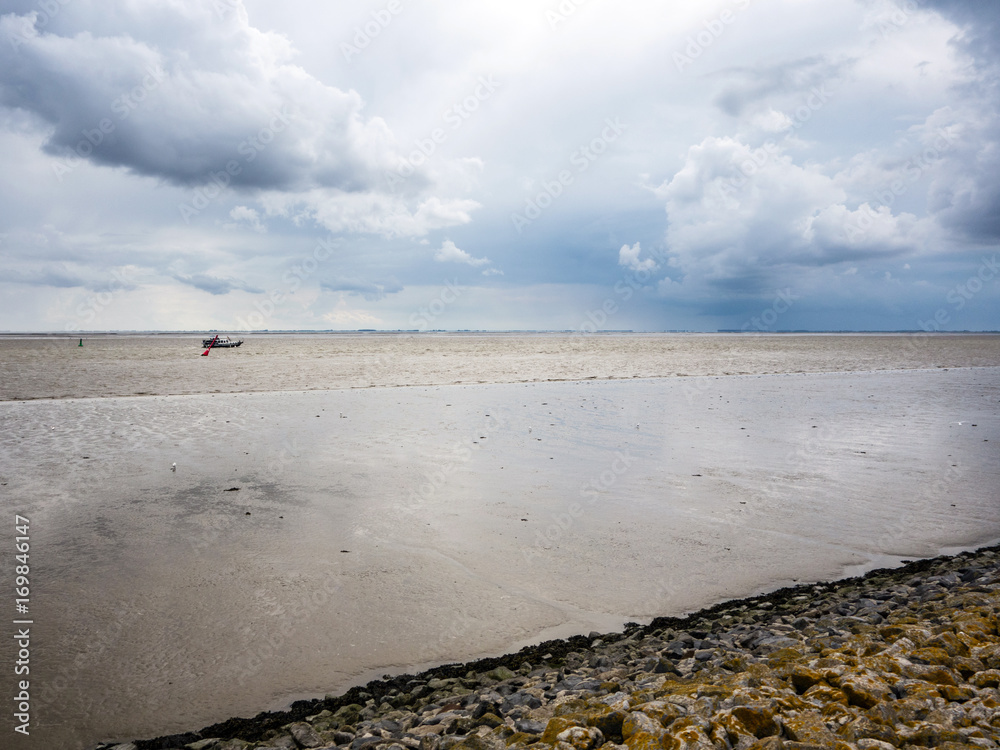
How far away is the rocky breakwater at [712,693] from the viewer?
3434 millimetres

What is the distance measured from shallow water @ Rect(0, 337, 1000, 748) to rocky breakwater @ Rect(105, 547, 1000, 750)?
1.59 feet

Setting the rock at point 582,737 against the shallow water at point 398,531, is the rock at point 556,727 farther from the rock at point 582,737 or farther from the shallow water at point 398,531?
the shallow water at point 398,531

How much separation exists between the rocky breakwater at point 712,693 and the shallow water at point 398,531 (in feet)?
1.59

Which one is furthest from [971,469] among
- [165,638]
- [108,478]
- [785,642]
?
[108,478]

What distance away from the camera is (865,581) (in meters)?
6.57

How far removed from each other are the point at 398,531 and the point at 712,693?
5.18 meters

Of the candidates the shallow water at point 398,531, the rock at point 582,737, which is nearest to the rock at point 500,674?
the shallow water at point 398,531

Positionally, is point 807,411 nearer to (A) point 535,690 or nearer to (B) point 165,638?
(A) point 535,690

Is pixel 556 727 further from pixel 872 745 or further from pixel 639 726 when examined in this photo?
pixel 872 745

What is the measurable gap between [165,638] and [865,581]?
24.8 feet

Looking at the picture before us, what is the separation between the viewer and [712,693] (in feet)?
12.7

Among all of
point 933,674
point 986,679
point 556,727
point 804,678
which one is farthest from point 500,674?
point 986,679

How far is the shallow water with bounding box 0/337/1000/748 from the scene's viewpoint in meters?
5.14

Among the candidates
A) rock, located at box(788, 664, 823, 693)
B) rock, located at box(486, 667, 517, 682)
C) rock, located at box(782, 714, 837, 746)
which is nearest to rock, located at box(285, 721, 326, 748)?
rock, located at box(486, 667, 517, 682)
